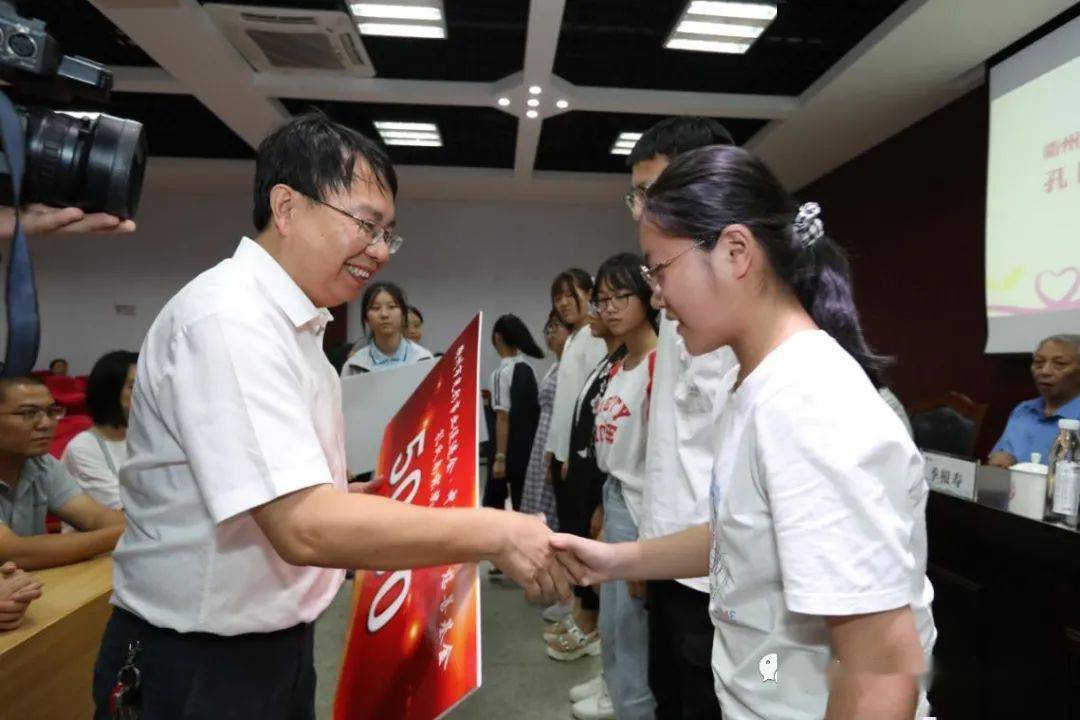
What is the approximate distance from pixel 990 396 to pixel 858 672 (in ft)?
14.2

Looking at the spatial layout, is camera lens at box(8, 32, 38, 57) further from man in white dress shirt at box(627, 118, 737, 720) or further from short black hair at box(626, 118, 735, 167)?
short black hair at box(626, 118, 735, 167)

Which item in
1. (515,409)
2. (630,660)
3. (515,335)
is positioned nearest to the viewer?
(630,660)

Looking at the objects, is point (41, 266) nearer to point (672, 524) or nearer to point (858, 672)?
point (672, 524)

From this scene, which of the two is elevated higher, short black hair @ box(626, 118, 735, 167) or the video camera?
short black hair @ box(626, 118, 735, 167)

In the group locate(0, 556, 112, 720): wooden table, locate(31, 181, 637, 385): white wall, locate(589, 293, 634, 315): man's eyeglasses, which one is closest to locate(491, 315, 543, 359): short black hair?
locate(589, 293, 634, 315): man's eyeglasses

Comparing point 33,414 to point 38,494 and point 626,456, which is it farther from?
Answer: point 626,456

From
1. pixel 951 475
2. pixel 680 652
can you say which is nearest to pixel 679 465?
pixel 680 652

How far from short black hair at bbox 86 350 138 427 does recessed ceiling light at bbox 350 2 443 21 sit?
2.39 meters

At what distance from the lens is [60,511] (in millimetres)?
2039

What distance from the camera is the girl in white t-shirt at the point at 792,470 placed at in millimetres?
646

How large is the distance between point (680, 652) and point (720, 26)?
11.7 feet

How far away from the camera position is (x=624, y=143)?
622cm

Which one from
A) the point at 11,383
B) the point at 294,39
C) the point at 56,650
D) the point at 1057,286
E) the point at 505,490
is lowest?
the point at 505,490

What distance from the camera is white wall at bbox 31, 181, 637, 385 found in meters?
8.27
